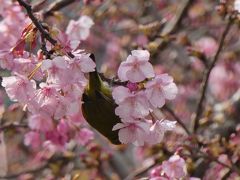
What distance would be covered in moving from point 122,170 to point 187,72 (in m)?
0.96

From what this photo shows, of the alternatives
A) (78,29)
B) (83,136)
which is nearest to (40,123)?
(83,136)

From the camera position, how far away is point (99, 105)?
1544mm

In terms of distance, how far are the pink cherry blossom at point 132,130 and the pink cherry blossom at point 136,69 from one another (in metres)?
0.12

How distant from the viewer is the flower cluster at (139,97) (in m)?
1.46

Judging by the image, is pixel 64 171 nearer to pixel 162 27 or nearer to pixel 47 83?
pixel 162 27

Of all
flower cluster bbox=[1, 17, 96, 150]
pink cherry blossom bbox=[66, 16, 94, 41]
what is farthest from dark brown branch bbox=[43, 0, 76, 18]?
flower cluster bbox=[1, 17, 96, 150]

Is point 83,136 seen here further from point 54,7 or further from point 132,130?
point 132,130

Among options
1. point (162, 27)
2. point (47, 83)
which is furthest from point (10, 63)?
point (162, 27)

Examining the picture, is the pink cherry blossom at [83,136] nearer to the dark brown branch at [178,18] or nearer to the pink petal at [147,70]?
the dark brown branch at [178,18]

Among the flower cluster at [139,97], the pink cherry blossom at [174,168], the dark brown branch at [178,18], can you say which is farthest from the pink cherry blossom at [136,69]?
the dark brown branch at [178,18]

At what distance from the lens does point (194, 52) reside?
2584 millimetres

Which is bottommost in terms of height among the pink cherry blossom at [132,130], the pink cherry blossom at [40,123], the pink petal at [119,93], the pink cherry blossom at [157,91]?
the pink cherry blossom at [40,123]

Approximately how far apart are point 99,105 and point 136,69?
0.17 metres

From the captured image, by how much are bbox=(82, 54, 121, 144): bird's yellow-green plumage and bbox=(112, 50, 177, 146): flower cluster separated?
0.05 metres
